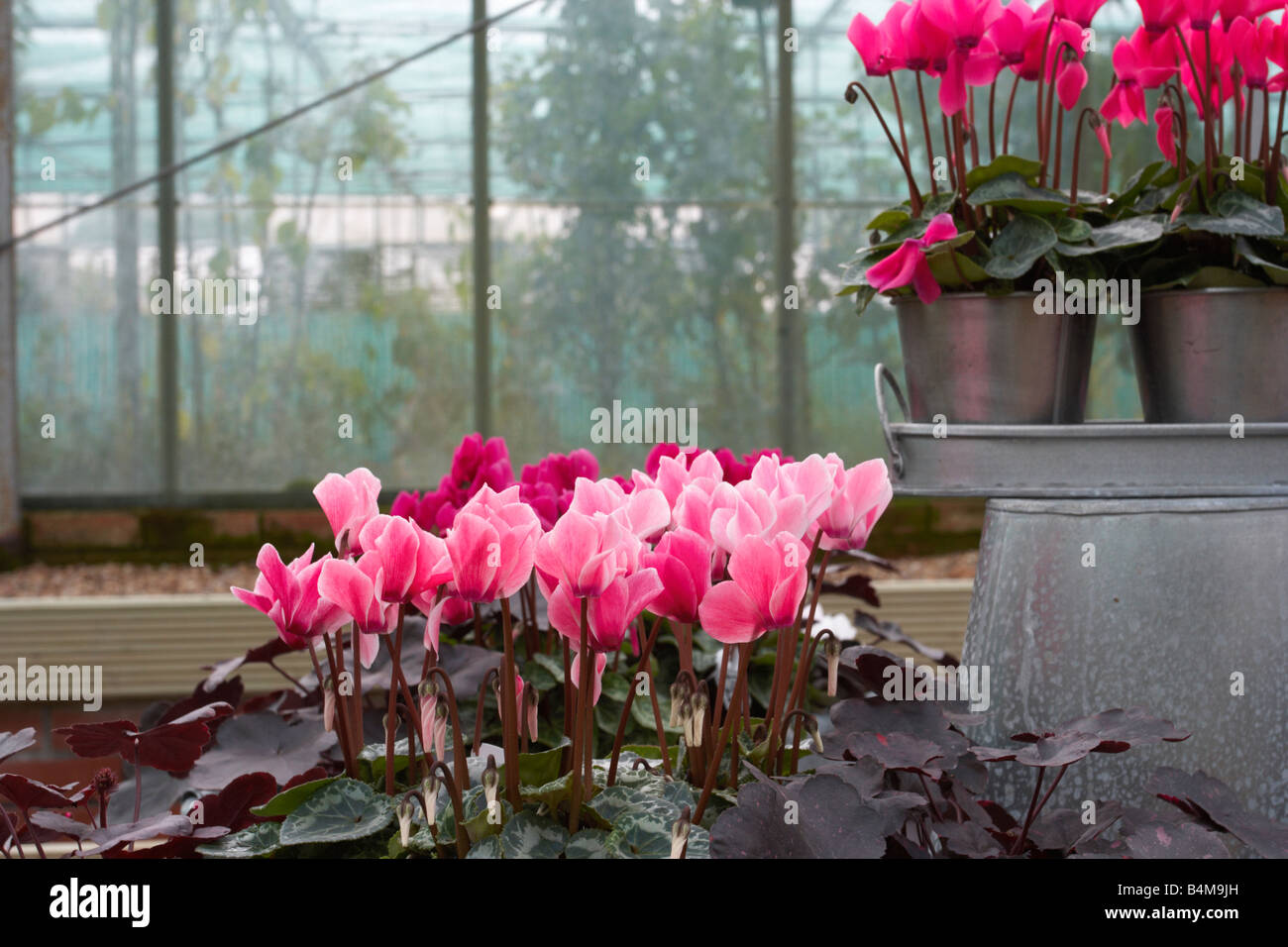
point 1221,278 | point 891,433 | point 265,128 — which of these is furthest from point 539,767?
point 265,128

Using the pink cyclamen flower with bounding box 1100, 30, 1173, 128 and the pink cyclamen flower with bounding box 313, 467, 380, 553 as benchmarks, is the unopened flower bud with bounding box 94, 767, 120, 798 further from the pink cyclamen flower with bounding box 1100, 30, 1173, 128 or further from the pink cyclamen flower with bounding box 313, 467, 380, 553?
the pink cyclamen flower with bounding box 1100, 30, 1173, 128

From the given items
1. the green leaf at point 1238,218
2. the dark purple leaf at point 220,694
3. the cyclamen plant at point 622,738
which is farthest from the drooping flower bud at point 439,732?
the green leaf at point 1238,218

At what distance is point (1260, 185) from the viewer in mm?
1098

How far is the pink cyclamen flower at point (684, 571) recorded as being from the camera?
63 centimetres

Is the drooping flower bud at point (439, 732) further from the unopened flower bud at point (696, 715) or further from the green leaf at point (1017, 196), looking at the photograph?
the green leaf at point (1017, 196)

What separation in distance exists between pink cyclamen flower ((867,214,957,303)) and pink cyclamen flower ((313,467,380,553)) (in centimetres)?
52

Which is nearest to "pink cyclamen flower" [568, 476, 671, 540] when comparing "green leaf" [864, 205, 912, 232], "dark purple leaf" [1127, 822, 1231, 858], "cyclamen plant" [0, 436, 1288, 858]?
"cyclamen plant" [0, 436, 1288, 858]

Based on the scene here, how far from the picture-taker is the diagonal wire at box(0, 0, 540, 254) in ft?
13.1

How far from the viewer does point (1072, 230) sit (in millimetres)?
1101

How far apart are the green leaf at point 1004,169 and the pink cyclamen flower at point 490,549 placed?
69 cm

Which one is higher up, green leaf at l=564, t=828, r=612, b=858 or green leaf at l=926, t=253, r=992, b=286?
green leaf at l=926, t=253, r=992, b=286

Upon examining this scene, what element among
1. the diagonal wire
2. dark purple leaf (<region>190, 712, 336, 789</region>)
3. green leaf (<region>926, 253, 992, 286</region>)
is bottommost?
dark purple leaf (<region>190, 712, 336, 789</region>)

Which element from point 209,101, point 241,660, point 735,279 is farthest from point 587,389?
point 241,660
